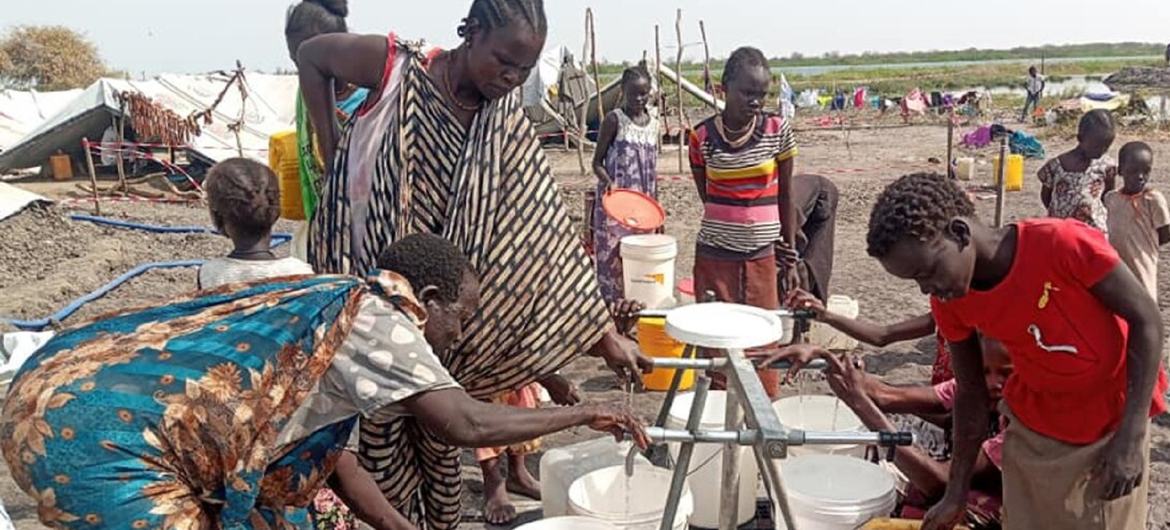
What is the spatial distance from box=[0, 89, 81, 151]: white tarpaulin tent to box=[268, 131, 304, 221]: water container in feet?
47.7

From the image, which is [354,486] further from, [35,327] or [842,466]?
[35,327]

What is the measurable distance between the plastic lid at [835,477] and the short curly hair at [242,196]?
5.37 feet

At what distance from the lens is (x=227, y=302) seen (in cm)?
155

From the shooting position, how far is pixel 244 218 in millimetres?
2588

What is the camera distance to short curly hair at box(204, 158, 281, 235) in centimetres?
257

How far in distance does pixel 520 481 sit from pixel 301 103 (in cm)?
167

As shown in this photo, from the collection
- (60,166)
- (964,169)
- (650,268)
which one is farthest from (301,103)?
(60,166)

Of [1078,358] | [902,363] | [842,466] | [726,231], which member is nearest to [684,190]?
[902,363]

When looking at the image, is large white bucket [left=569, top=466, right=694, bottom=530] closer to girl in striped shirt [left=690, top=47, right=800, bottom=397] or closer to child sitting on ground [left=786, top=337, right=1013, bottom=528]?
child sitting on ground [left=786, top=337, right=1013, bottom=528]

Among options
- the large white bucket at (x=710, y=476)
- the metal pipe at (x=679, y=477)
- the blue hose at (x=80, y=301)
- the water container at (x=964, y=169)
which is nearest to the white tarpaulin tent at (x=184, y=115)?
the blue hose at (x=80, y=301)

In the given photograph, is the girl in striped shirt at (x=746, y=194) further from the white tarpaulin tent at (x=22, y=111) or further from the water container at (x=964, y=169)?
the white tarpaulin tent at (x=22, y=111)

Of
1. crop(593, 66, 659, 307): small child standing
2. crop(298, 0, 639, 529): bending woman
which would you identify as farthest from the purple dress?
crop(298, 0, 639, 529): bending woman

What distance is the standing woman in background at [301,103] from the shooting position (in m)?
2.87

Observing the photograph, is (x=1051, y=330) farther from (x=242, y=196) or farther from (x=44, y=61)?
(x=44, y=61)
